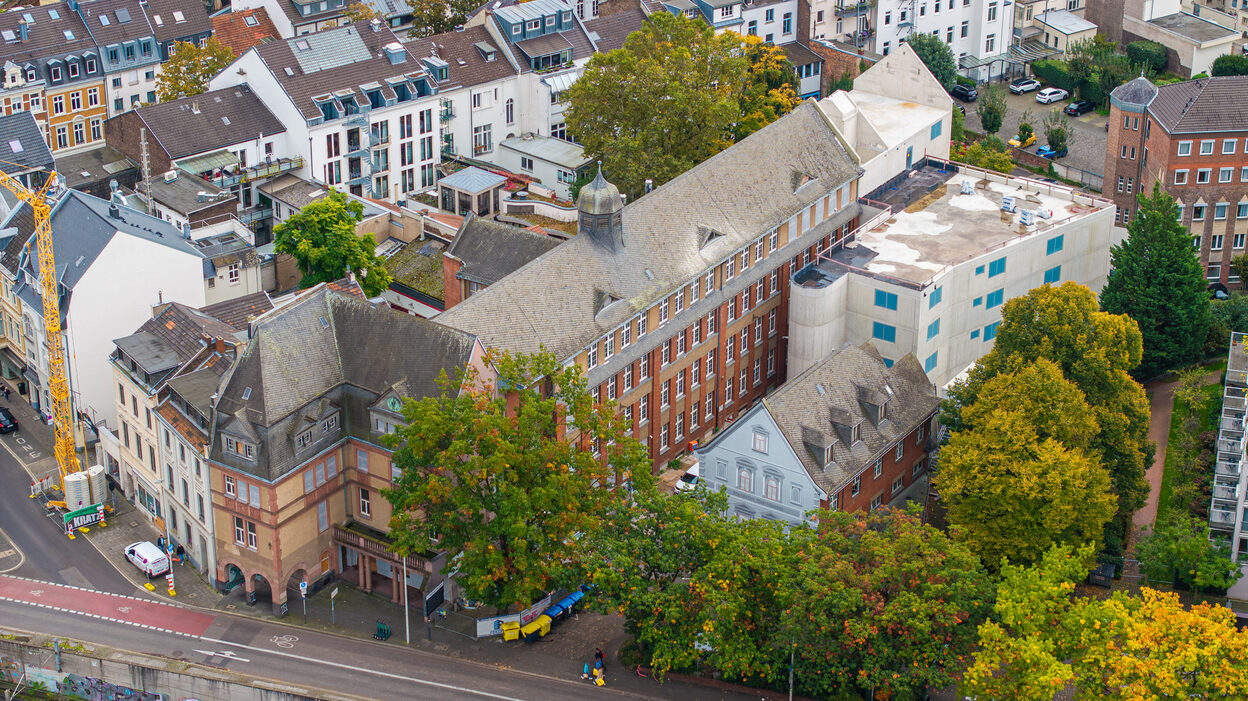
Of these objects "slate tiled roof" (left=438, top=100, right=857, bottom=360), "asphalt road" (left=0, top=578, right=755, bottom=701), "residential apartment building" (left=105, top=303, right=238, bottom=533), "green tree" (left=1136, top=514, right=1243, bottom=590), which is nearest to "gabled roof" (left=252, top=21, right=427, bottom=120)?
"residential apartment building" (left=105, top=303, right=238, bottom=533)

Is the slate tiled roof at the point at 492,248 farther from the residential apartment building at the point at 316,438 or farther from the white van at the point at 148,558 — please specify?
the white van at the point at 148,558

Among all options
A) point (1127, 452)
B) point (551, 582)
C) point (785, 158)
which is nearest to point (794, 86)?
point (785, 158)

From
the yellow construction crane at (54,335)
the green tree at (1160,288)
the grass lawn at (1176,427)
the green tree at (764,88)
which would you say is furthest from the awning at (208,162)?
the grass lawn at (1176,427)

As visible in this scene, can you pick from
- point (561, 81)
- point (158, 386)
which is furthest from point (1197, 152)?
point (158, 386)

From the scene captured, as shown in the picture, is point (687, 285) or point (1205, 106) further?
point (1205, 106)

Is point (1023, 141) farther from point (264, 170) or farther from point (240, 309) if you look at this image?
point (240, 309)

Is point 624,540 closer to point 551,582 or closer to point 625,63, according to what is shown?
point 551,582

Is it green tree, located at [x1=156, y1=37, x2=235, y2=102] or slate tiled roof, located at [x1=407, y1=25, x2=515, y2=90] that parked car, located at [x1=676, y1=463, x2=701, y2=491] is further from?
green tree, located at [x1=156, y1=37, x2=235, y2=102]
